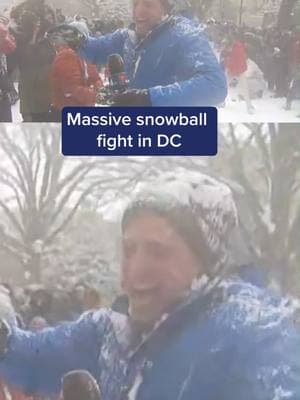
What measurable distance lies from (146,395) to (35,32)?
2.30 ft

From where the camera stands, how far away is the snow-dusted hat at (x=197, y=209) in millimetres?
1598

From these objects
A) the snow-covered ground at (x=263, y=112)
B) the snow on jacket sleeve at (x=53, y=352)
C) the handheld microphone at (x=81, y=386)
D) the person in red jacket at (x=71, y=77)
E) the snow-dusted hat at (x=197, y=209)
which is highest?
the person in red jacket at (x=71, y=77)

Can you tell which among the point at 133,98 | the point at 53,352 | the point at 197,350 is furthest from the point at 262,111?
the point at 53,352

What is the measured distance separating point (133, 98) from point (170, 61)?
95mm

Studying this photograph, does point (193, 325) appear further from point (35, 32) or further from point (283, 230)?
point (35, 32)

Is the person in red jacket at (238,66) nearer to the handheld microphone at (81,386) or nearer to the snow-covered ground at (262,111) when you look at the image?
the snow-covered ground at (262,111)

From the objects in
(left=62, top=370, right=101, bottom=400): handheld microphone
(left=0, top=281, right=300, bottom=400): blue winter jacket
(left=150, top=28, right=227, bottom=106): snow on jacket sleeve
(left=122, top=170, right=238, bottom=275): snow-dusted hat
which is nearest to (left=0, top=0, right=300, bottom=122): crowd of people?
(left=150, top=28, right=227, bottom=106): snow on jacket sleeve

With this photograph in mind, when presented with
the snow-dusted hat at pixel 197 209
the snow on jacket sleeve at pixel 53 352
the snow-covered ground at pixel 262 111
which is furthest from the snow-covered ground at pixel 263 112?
the snow on jacket sleeve at pixel 53 352

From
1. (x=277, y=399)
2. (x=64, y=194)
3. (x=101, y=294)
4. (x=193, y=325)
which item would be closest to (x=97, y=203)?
(x=64, y=194)

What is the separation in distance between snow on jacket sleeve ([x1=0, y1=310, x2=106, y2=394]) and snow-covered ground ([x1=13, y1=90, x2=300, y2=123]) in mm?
438

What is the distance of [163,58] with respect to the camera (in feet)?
5.18

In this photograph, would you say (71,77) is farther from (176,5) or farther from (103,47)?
(176,5)

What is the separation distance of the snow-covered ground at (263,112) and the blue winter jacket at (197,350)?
305 mm

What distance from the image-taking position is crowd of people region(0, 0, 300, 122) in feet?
5.17
